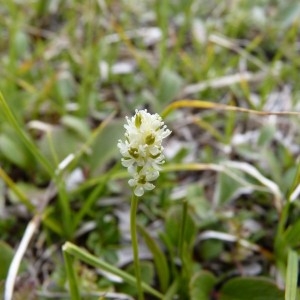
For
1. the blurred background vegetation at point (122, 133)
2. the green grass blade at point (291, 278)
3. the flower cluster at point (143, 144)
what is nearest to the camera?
the flower cluster at point (143, 144)

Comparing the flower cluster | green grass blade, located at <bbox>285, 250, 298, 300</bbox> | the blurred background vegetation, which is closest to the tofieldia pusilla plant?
the flower cluster

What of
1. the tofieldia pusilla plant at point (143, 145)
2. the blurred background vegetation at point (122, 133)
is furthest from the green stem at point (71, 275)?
the tofieldia pusilla plant at point (143, 145)

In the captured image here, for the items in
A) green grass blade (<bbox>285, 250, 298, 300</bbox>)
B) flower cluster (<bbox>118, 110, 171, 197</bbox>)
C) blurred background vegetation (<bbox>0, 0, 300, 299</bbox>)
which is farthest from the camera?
blurred background vegetation (<bbox>0, 0, 300, 299</bbox>)

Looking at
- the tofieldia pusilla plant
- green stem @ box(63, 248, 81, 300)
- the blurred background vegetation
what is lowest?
green stem @ box(63, 248, 81, 300)

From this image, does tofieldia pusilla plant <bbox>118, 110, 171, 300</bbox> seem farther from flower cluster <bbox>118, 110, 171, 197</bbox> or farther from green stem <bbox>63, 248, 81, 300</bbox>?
green stem <bbox>63, 248, 81, 300</bbox>

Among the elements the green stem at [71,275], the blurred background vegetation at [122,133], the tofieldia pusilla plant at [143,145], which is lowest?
the green stem at [71,275]

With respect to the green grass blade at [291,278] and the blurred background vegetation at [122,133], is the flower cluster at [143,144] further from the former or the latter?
the green grass blade at [291,278]

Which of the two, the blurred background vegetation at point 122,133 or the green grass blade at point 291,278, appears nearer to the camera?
the green grass blade at point 291,278

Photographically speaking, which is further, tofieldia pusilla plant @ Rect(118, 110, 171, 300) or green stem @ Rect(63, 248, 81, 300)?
green stem @ Rect(63, 248, 81, 300)

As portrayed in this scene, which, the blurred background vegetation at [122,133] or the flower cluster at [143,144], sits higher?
the blurred background vegetation at [122,133]

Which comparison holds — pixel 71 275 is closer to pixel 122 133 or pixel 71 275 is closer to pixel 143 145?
pixel 143 145
